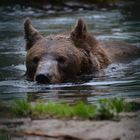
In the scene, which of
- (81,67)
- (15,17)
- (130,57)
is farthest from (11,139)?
(15,17)

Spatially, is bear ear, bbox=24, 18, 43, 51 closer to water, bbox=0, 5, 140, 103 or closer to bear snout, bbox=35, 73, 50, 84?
water, bbox=0, 5, 140, 103

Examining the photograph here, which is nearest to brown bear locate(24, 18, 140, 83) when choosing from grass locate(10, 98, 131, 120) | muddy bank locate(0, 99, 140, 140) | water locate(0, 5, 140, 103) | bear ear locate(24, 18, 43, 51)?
bear ear locate(24, 18, 43, 51)

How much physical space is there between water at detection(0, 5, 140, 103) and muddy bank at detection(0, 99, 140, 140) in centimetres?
218

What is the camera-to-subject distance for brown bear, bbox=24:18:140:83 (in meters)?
10.6

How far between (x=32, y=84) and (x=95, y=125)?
4901 millimetres

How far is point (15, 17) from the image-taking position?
2600 cm

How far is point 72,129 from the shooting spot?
564 centimetres

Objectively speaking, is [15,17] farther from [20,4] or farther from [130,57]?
[130,57]

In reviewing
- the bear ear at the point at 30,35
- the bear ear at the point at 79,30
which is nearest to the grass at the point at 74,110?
the bear ear at the point at 79,30

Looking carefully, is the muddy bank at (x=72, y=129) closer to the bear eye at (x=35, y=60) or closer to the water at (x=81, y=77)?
the water at (x=81, y=77)

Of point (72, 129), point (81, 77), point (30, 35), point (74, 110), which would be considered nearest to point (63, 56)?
point (81, 77)

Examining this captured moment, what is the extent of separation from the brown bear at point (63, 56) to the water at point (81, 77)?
18cm

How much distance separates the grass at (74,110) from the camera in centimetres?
611

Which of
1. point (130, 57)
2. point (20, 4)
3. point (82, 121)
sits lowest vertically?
point (20, 4)
